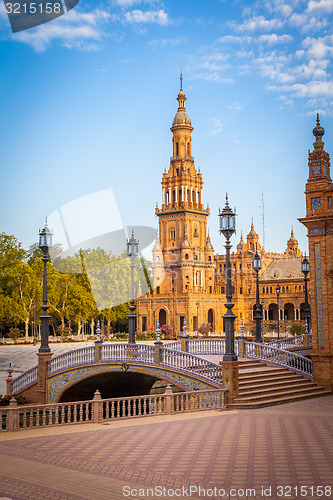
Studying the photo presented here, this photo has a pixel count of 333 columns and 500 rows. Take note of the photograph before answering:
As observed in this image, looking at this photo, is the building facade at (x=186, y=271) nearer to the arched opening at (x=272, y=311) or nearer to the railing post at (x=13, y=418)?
the arched opening at (x=272, y=311)

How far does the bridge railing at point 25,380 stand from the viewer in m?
28.4

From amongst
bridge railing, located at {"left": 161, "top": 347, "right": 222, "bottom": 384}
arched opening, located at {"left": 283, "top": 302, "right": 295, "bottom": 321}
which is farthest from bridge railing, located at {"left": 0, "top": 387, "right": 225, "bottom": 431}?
arched opening, located at {"left": 283, "top": 302, "right": 295, "bottom": 321}

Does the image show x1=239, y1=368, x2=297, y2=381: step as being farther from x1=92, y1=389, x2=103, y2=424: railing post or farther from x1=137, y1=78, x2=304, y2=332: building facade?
x1=137, y1=78, x2=304, y2=332: building facade

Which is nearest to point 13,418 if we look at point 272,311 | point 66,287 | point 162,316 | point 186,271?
point 66,287

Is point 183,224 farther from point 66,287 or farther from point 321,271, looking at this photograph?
point 321,271

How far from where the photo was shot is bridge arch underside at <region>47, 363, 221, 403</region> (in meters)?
22.6

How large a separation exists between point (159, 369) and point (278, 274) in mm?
73724

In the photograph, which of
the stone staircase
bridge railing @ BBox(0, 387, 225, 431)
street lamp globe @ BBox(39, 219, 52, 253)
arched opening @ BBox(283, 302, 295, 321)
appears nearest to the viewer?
bridge railing @ BBox(0, 387, 225, 431)

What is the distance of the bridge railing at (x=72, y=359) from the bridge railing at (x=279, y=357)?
7114 millimetres

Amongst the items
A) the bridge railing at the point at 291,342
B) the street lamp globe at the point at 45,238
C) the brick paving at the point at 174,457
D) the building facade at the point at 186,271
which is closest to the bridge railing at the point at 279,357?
the bridge railing at the point at 291,342

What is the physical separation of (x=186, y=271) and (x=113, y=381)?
5603 centimetres

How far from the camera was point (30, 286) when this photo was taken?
6575 cm

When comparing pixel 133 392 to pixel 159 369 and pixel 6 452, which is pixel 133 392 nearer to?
pixel 159 369

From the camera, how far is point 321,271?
78.2 feet
